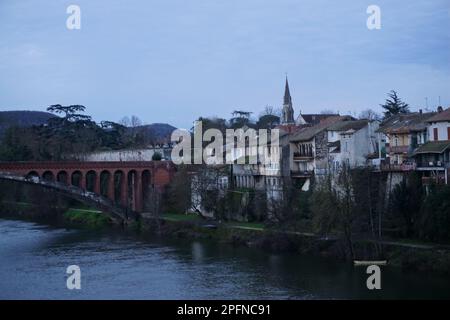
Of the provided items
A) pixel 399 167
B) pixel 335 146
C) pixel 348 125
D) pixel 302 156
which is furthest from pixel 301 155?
pixel 399 167

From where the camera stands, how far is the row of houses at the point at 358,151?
1919 inches

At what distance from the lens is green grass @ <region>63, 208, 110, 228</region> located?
7144 centimetres

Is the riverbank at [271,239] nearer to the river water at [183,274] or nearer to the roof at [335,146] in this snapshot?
the river water at [183,274]

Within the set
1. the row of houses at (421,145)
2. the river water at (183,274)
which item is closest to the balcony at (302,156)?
the row of houses at (421,145)

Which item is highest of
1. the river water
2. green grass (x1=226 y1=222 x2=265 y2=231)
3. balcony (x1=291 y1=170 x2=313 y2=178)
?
balcony (x1=291 y1=170 x2=313 y2=178)

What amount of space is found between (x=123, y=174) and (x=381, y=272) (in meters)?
35.6

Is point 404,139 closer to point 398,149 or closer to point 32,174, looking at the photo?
point 398,149

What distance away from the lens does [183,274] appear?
4259cm

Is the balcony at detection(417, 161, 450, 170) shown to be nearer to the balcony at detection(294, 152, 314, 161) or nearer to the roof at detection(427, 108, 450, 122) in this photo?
the roof at detection(427, 108, 450, 122)

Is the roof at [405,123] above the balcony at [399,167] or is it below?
above

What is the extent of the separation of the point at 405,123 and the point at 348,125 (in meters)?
5.96

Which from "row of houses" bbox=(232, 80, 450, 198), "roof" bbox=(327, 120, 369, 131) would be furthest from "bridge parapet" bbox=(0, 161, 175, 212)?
"roof" bbox=(327, 120, 369, 131)

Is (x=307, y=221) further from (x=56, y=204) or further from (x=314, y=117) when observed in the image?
(x=314, y=117)

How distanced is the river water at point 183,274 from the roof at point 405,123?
1277cm
